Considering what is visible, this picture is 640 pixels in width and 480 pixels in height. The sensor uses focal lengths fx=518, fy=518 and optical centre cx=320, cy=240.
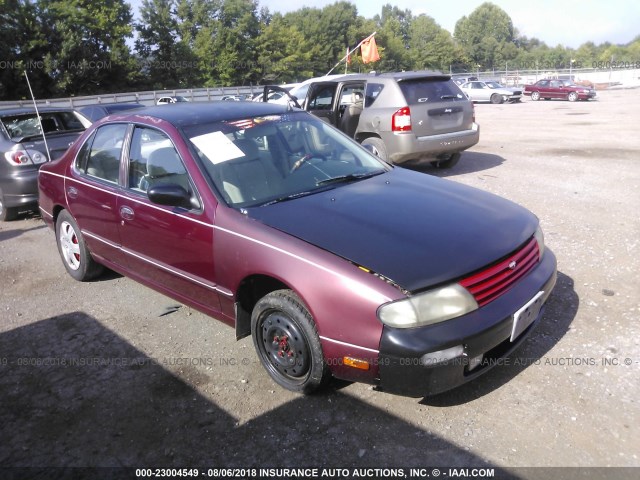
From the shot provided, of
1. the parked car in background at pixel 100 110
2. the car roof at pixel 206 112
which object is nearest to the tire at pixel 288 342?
the car roof at pixel 206 112

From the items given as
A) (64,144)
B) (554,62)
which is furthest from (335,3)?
(64,144)

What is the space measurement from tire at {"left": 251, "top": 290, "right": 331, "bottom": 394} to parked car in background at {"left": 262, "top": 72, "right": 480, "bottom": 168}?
559cm

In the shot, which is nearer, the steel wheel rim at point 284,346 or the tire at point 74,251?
the steel wheel rim at point 284,346

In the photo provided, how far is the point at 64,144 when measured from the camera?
7.40 m

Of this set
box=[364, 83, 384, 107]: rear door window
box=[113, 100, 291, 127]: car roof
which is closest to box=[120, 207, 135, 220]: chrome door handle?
box=[113, 100, 291, 127]: car roof

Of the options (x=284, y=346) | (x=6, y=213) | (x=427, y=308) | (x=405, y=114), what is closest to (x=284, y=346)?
(x=284, y=346)

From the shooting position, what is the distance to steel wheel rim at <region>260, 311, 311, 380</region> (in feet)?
9.62

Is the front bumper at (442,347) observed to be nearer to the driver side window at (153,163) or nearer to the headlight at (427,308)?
the headlight at (427,308)

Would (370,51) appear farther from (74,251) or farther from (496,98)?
(74,251)

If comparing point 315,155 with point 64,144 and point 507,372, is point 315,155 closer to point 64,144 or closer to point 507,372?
point 507,372

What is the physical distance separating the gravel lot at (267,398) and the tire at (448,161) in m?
4.42

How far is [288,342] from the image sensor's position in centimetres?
300

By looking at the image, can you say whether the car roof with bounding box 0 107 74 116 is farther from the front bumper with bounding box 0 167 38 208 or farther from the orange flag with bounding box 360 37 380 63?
the orange flag with bounding box 360 37 380 63

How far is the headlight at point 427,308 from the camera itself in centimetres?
252
